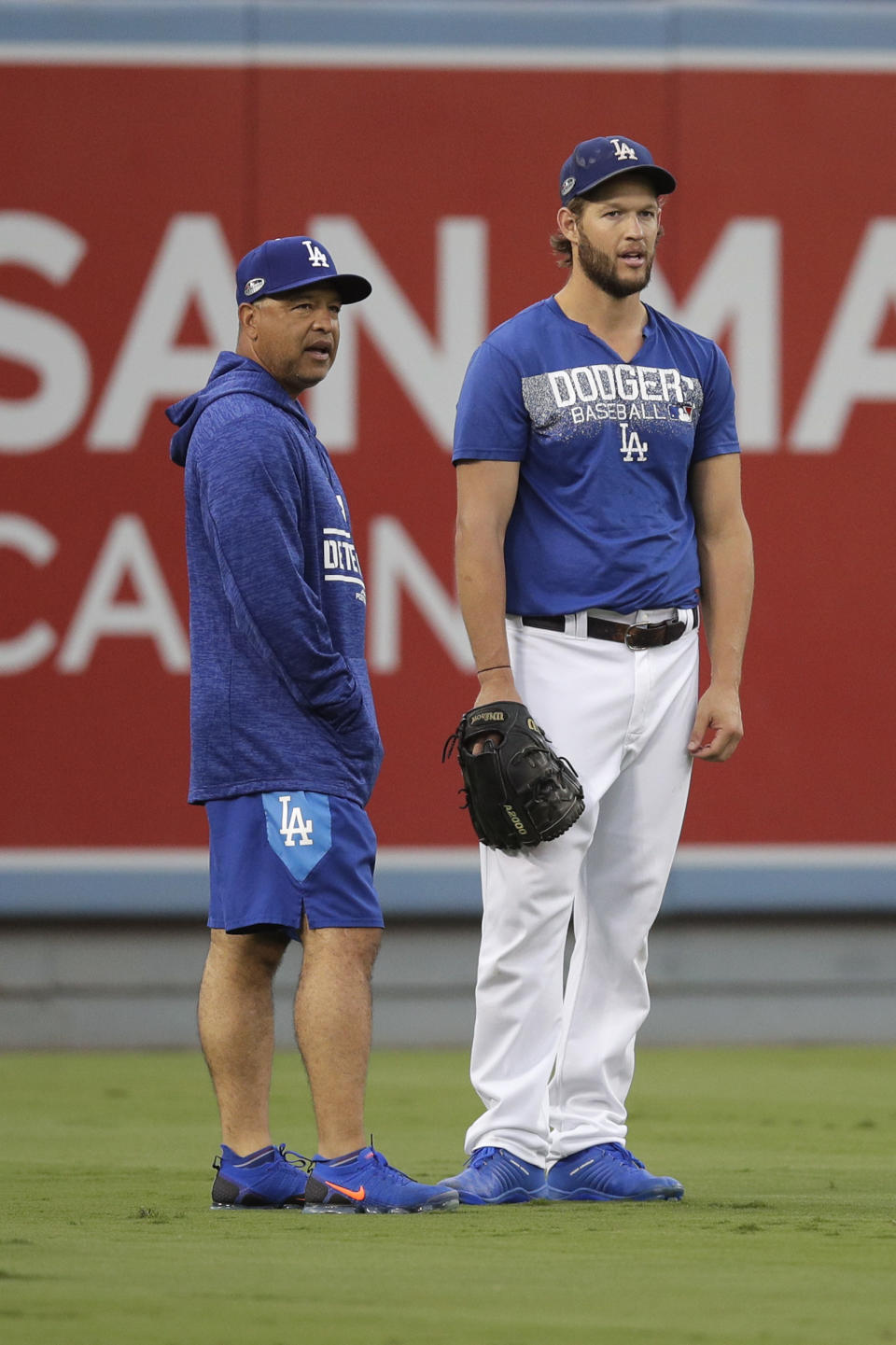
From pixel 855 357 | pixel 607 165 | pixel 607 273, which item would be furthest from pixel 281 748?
pixel 855 357

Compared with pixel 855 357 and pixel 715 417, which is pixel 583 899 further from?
pixel 855 357

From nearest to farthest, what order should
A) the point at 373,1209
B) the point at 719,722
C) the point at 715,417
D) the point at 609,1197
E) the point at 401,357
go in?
1. the point at 373,1209
2. the point at 609,1197
3. the point at 719,722
4. the point at 715,417
5. the point at 401,357

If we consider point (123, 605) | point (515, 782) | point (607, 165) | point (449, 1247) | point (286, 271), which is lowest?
point (449, 1247)

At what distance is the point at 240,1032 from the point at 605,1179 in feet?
2.30

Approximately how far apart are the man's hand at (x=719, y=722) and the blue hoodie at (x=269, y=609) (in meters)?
0.61

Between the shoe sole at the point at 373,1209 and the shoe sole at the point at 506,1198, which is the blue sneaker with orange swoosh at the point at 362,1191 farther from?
the shoe sole at the point at 506,1198

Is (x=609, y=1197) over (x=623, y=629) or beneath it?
beneath

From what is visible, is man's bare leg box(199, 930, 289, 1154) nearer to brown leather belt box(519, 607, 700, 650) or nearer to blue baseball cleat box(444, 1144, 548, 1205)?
blue baseball cleat box(444, 1144, 548, 1205)

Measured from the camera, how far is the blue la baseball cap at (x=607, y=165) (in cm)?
372

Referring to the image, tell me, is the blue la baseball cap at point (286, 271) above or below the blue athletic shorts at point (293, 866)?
above

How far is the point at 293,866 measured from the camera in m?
3.49

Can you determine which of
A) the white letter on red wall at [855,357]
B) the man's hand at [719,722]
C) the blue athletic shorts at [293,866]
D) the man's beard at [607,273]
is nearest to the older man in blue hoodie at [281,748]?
the blue athletic shorts at [293,866]

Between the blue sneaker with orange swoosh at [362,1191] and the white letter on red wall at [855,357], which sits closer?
the blue sneaker with orange swoosh at [362,1191]

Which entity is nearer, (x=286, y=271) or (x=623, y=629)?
(x=286, y=271)
